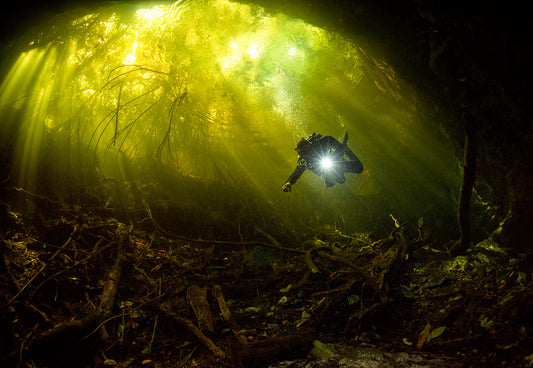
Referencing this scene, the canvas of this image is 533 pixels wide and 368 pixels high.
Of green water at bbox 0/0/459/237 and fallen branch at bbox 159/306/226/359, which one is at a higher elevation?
green water at bbox 0/0/459/237

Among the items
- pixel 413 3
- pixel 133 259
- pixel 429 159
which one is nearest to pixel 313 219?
pixel 429 159

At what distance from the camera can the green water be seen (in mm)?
5980

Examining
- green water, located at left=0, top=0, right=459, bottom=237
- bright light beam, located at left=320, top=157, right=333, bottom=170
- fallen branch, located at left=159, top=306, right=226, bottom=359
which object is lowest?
fallen branch, located at left=159, top=306, right=226, bottom=359

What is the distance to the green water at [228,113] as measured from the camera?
5.98 metres

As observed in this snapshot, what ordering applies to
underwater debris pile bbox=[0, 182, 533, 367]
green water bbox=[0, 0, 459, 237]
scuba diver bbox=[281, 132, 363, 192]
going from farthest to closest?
green water bbox=[0, 0, 459, 237] < scuba diver bbox=[281, 132, 363, 192] < underwater debris pile bbox=[0, 182, 533, 367]

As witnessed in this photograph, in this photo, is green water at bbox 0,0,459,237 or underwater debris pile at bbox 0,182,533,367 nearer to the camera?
underwater debris pile at bbox 0,182,533,367

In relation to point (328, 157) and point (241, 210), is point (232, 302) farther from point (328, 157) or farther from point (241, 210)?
point (241, 210)

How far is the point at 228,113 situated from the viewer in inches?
408

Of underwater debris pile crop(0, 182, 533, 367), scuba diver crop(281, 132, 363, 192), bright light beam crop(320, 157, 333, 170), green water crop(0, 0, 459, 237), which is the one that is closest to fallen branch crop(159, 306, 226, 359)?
underwater debris pile crop(0, 182, 533, 367)

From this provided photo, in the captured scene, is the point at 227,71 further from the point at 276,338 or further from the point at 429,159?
the point at 276,338

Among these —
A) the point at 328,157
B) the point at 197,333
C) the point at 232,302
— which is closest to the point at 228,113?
the point at 328,157

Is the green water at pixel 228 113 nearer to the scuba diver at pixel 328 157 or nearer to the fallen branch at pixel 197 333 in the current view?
the scuba diver at pixel 328 157

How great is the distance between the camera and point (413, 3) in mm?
3031

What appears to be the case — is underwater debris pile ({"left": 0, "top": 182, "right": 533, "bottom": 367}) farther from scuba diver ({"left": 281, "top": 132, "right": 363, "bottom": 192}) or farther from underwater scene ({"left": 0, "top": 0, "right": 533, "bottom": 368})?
scuba diver ({"left": 281, "top": 132, "right": 363, "bottom": 192})
